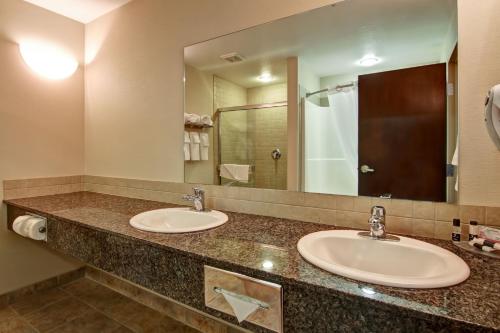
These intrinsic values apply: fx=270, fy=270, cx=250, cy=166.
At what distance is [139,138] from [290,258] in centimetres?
160

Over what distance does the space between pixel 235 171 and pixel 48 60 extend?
179 cm

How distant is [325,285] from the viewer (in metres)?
0.70

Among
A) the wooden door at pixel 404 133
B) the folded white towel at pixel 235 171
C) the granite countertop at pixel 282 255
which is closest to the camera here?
the granite countertop at pixel 282 255

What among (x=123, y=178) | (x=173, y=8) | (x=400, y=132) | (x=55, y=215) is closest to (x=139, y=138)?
(x=123, y=178)

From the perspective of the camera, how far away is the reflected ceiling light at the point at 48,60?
2004 mm

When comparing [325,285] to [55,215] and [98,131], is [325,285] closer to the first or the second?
[55,215]

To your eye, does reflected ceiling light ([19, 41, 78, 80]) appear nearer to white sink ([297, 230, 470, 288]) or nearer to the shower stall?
the shower stall

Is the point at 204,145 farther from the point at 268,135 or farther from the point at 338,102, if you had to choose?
the point at 338,102

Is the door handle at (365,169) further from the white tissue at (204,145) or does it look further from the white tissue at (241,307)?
the white tissue at (204,145)

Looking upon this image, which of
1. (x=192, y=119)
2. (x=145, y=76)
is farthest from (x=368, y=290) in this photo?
(x=145, y=76)

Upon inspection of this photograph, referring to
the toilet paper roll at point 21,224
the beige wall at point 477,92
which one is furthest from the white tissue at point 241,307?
the toilet paper roll at point 21,224

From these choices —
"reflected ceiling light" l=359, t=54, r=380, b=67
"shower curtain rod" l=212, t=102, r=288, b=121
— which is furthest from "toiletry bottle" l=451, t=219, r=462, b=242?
"shower curtain rod" l=212, t=102, r=288, b=121

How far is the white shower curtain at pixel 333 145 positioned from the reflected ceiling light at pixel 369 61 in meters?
0.12

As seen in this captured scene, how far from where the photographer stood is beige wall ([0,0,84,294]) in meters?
1.93
